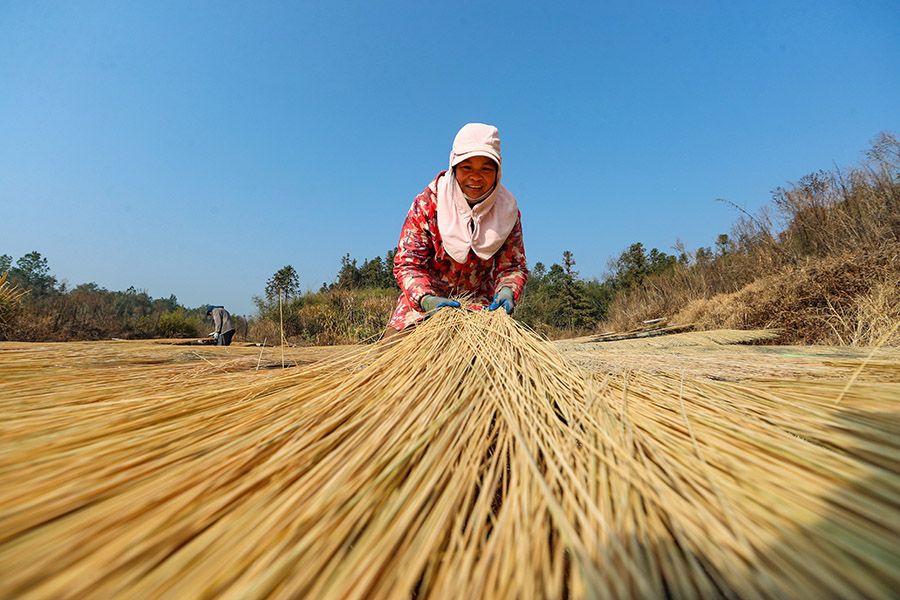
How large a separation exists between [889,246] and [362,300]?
9089 mm

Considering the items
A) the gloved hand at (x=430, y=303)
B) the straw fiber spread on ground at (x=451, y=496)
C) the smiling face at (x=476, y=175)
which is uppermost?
the smiling face at (x=476, y=175)

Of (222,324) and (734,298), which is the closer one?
(734,298)

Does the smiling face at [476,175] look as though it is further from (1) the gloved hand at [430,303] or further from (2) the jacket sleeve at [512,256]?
(1) the gloved hand at [430,303]

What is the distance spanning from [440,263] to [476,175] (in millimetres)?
575

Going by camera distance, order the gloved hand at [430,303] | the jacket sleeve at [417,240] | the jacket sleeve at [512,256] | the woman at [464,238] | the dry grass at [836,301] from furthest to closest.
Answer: the dry grass at [836,301], the jacket sleeve at [512,256], the jacket sleeve at [417,240], the woman at [464,238], the gloved hand at [430,303]

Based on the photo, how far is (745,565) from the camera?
0.29 meters

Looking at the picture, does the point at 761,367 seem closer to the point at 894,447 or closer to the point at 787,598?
the point at 894,447

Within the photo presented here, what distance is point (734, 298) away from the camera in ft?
16.6

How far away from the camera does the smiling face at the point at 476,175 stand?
1.84m

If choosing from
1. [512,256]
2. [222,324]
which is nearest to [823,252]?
[512,256]

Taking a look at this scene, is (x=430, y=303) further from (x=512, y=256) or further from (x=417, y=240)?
(x=512, y=256)

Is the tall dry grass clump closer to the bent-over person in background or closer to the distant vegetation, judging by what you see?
the distant vegetation

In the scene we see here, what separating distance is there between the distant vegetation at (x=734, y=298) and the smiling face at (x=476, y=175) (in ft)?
2.80

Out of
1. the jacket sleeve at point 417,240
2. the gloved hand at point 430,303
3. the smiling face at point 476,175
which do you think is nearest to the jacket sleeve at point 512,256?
the smiling face at point 476,175
